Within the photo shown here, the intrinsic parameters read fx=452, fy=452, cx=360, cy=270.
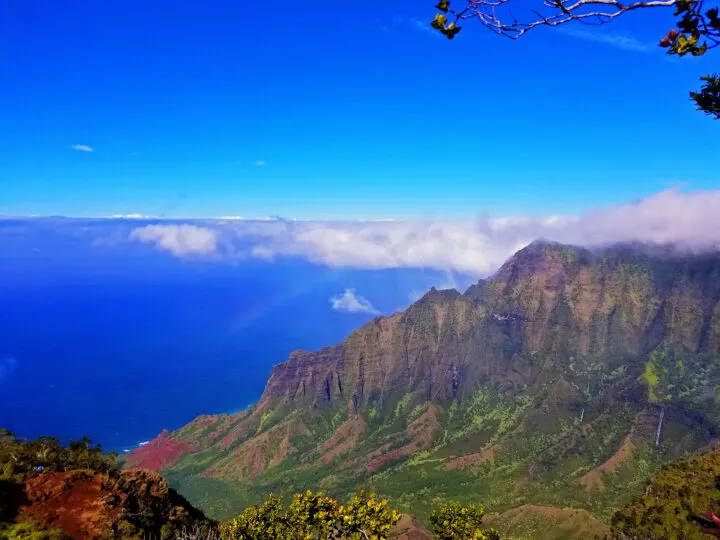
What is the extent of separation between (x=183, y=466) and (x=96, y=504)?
187934 millimetres

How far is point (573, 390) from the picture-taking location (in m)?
196

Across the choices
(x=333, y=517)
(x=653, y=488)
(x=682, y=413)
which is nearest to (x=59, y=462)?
(x=333, y=517)

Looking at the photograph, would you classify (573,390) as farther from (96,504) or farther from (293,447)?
(96,504)

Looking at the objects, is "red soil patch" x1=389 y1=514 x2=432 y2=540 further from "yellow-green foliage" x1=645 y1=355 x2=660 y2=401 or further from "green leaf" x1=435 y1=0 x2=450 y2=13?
"yellow-green foliage" x1=645 y1=355 x2=660 y2=401

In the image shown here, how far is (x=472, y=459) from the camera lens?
162750 millimetres

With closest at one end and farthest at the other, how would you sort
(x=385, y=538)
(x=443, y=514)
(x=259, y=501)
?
(x=385, y=538) < (x=443, y=514) < (x=259, y=501)

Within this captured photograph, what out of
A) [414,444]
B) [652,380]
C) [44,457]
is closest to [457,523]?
[44,457]

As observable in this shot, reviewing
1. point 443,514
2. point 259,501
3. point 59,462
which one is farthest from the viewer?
point 259,501

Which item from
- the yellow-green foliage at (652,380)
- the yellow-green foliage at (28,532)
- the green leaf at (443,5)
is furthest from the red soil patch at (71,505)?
the yellow-green foliage at (652,380)

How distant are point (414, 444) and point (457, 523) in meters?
168

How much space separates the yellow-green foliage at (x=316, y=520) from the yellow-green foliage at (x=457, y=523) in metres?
4.57

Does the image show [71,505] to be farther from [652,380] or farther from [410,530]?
[652,380]

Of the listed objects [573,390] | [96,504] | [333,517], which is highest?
[333,517]

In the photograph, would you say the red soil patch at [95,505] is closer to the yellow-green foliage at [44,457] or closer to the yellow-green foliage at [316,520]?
the yellow-green foliage at [44,457]
